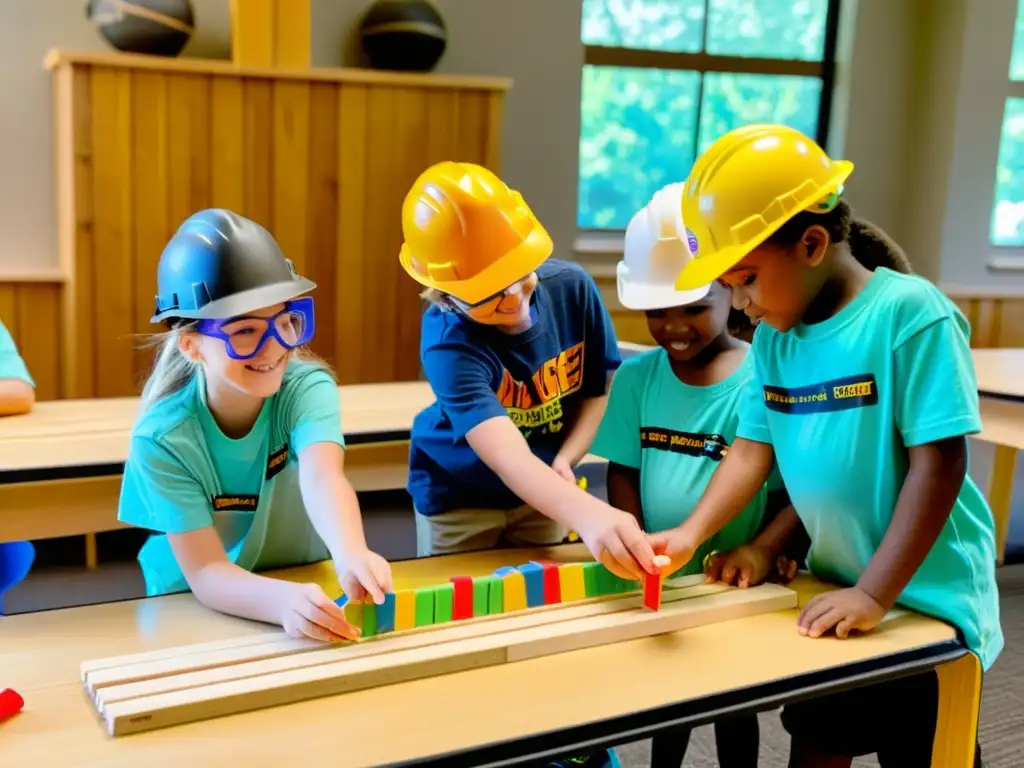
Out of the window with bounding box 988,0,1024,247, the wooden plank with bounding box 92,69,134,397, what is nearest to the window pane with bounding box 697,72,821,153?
the window with bounding box 988,0,1024,247

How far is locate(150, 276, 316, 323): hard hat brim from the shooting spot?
1.54 m

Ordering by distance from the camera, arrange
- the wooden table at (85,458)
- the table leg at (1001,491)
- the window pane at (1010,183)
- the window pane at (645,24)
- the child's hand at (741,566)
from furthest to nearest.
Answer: the window pane at (1010,183), the window pane at (645,24), the table leg at (1001,491), the wooden table at (85,458), the child's hand at (741,566)

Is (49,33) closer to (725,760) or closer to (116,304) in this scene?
(116,304)

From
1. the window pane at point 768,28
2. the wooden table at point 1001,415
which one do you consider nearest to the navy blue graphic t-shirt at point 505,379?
the wooden table at point 1001,415

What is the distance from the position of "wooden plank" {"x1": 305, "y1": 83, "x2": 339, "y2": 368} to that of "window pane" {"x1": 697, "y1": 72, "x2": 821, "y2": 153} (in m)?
Result: 2.78

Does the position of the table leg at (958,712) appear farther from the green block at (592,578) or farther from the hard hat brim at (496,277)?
the hard hat brim at (496,277)

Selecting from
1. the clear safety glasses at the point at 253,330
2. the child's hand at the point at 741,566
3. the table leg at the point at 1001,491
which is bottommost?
the table leg at the point at 1001,491

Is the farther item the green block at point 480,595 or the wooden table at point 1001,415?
the wooden table at point 1001,415

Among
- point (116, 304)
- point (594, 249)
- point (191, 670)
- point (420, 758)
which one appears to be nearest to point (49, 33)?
point (116, 304)

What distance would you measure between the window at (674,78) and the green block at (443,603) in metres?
4.99

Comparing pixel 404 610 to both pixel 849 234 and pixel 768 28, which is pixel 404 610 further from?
pixel 768 28

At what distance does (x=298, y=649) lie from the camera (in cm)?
138

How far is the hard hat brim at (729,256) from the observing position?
1.45m

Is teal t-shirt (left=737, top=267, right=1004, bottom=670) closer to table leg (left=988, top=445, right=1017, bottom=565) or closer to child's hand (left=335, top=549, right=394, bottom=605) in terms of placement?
child's hand (left=335, top=549, right=394, bottom=605)
